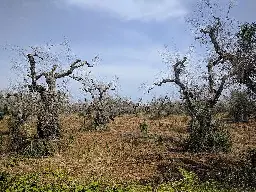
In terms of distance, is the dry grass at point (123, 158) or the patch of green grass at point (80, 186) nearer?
the patch of green grass at point (80, 186)

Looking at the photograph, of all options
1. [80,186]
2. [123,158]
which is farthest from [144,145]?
[80,186]

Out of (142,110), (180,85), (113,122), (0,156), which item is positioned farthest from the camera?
(142,110)

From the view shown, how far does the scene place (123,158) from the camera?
22578 millimetres

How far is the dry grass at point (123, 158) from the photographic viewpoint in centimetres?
1911

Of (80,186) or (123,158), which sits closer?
(80,186)

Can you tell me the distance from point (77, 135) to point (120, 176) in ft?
39.4

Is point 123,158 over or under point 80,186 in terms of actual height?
over

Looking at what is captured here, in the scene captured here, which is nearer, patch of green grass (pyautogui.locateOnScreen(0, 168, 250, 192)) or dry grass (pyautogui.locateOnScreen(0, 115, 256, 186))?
patch of green grass (pyautogui.locateOnScreen(0, 168, 250, 192))

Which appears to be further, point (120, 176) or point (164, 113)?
point (164, 113)

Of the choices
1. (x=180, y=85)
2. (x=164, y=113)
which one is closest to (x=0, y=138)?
(x=180, y=85)

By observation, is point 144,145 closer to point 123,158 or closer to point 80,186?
point 123,158

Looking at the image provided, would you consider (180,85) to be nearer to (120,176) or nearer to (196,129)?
(196,129)

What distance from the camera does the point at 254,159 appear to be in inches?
757

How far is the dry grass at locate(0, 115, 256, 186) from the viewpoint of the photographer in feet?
62.7
